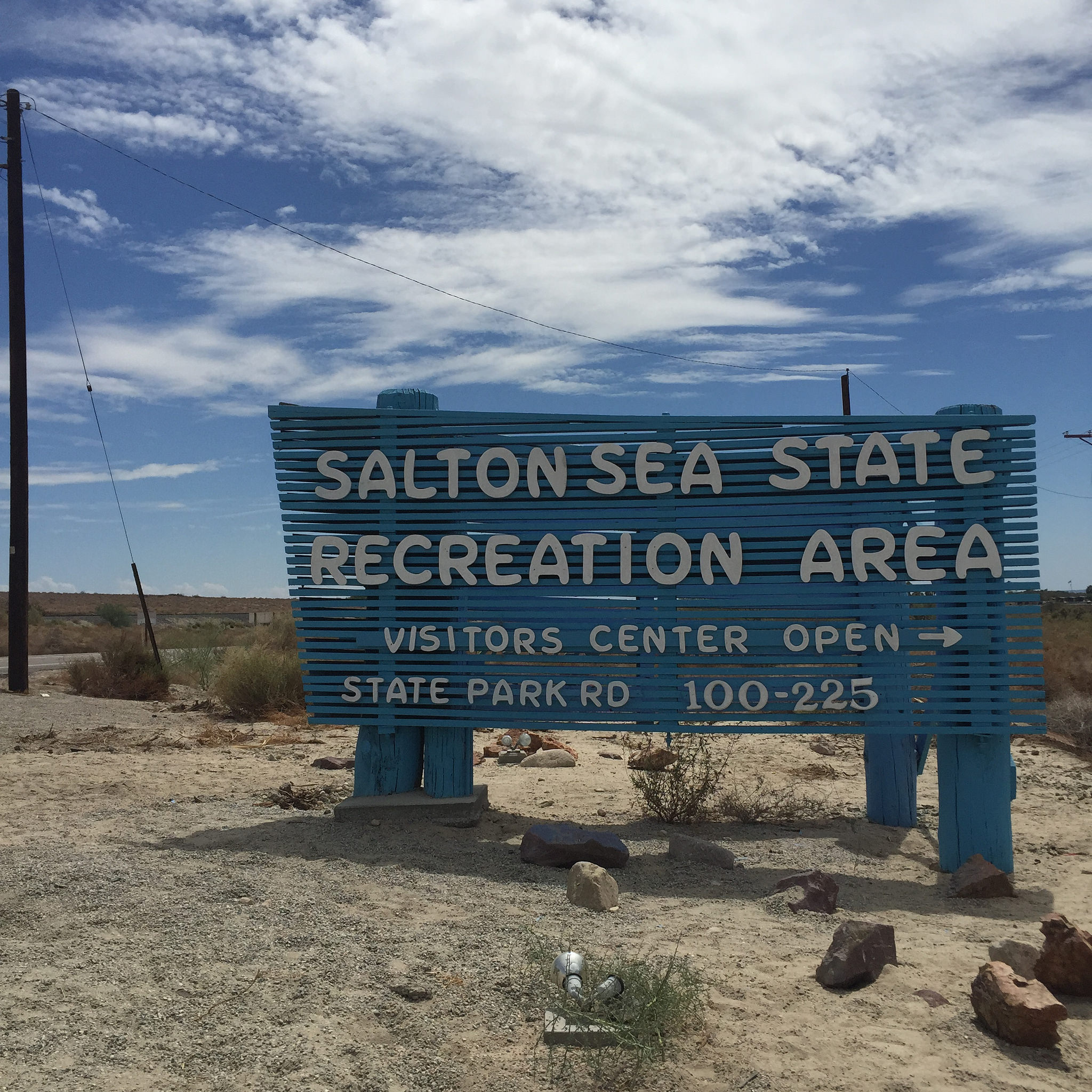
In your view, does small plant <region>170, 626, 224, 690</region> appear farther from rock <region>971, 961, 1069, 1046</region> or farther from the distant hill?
the distant hill

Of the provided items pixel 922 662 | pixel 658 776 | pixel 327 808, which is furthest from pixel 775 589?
pixel 327 808

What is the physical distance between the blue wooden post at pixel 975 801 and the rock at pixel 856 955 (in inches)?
99.5

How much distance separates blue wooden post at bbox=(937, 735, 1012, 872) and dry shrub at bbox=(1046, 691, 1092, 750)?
6.80 meters

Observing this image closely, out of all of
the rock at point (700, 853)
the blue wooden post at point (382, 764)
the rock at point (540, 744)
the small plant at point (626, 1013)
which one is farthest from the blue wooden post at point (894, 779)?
the small plant at point (626, 1013)

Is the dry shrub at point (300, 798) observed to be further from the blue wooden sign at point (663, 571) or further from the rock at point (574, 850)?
the rock at point (574, 850)

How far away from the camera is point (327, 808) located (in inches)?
323

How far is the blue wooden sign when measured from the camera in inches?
273

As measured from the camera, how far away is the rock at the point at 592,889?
5562 millimetres

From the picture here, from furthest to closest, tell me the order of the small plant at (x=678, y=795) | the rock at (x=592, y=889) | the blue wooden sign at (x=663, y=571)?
the small plant at (x=678, y=795) → the blue wooden sign at (x=663, y=571) → the rock at (x=592, y=889)

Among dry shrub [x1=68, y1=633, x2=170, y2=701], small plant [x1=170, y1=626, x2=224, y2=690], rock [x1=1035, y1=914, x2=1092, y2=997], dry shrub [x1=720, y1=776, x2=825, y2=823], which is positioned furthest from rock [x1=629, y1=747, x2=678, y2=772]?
dry shrub [x1=68, y1=633, x2=170, y2=701]

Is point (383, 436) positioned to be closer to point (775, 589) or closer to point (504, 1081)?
point (775, 589)

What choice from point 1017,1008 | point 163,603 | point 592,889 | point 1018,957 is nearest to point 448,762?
point 592,889

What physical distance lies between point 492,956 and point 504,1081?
112cm

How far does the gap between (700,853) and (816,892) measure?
3.79 feet
